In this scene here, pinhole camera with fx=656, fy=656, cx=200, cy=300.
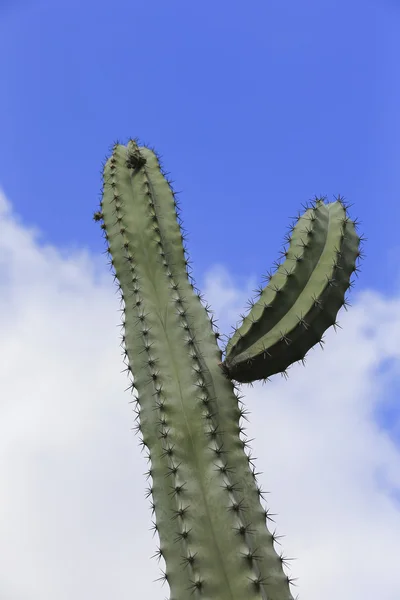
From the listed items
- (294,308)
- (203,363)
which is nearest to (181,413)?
(203,363)

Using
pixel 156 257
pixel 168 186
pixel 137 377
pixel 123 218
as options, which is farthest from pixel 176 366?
pixel 168 186

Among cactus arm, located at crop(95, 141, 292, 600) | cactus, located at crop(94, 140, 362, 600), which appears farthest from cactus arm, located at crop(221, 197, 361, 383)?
cactus arm, located at crop(95, 141, 292, 600)

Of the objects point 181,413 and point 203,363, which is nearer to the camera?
point 181,413

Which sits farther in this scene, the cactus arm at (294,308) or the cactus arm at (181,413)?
the cactus arm at (294,308)

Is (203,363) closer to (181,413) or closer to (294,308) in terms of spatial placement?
(181,413)

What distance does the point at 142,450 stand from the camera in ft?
13.0

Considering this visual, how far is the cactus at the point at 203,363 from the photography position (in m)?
3.39

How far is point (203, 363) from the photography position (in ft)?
13.6

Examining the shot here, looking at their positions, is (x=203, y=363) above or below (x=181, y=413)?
above

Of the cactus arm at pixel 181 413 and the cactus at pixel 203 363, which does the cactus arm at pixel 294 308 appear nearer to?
the cactus at pixel 203 363

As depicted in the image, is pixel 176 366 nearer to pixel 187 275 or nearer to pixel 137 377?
pixel 137 377

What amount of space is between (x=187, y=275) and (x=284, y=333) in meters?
0.99

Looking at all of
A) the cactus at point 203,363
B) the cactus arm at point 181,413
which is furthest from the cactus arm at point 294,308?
Result: the cactus arm at point 181,413

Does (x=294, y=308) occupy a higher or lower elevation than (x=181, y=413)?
higher
